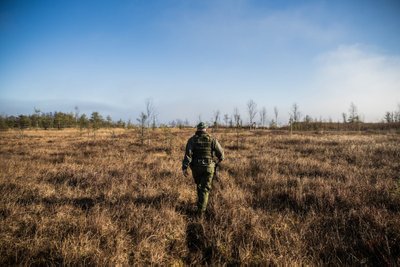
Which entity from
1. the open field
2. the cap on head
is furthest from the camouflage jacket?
the open field

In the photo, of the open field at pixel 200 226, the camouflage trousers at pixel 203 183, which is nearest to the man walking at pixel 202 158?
the camouflage trousers at pixel 203 183

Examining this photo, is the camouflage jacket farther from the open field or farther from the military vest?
the open field

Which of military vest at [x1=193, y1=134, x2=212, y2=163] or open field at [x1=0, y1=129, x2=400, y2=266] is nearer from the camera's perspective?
open field at [x1=0, y1=129, x2=400, y2=266]

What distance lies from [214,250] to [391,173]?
7200 mm

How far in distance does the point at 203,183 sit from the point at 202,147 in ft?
2.47

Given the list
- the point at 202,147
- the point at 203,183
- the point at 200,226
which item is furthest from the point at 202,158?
the point at 200,226

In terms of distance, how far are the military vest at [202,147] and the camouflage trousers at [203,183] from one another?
0.21 metres

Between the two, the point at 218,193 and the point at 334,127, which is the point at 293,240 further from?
the point at 334,127

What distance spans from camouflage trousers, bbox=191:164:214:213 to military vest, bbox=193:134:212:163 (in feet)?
0.70

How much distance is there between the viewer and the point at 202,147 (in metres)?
4.99

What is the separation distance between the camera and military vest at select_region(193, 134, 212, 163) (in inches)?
195

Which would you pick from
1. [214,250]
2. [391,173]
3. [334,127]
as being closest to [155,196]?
[214,250]

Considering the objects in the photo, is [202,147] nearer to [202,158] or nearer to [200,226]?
[202,158]

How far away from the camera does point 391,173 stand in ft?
24.4
